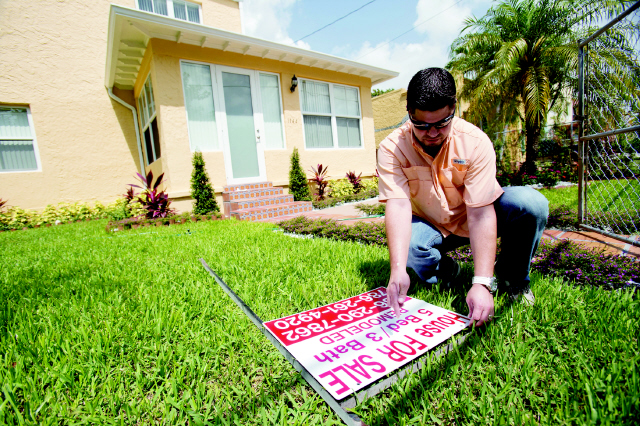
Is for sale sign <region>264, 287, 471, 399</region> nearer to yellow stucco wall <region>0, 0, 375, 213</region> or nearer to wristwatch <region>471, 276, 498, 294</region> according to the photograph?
wristwatch <region>471, 276, 498, 294</region>

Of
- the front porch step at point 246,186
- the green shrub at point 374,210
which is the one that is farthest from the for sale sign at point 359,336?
the front porch step at point 246,186

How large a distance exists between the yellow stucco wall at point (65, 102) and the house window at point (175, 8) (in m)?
0.64

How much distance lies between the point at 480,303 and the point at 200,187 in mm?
6067

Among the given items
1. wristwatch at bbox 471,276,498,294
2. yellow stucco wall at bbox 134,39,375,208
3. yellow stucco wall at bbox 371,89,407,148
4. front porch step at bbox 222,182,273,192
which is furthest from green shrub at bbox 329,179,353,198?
yellow stucco wall at bbox 371,89,407,148

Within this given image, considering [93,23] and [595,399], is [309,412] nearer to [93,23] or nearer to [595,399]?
[595,399]

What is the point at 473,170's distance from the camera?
154 cm

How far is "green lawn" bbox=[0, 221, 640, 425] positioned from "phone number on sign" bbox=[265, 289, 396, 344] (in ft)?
0.33

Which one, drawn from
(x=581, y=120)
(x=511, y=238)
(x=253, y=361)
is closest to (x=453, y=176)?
(x=511, y=238)

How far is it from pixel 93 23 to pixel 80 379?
34.7ft

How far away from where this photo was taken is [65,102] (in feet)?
26.1

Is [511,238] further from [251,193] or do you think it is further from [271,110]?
[271,110]

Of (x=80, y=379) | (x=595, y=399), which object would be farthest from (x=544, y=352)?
(x=80, y=379)

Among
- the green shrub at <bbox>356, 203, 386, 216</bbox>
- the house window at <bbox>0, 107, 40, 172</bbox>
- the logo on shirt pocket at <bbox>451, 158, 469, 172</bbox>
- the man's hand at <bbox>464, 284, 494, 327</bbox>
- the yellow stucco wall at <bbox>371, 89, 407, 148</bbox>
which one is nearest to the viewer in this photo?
the man's hand at <bbox>464, 284, 494, 327</bbox>

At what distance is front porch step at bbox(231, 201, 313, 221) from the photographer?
6.05 metres
